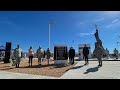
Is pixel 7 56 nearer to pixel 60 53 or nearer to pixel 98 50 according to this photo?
pixel 60 53

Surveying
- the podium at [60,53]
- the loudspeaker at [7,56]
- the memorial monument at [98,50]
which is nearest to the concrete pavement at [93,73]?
the memorial monument at [98,50]

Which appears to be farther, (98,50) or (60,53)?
(60,53)

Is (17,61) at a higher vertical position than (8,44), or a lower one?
lower

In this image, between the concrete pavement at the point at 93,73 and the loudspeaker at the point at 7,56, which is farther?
the loudspeaker at the point at 7,56

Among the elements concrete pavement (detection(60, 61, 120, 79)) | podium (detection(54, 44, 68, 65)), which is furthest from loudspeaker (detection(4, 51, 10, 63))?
concrete pavement (detection(60, 61, 120, 79))

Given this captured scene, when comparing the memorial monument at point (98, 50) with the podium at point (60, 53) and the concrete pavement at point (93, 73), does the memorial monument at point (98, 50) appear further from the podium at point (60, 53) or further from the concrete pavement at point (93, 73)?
the podium at point (60, 53)

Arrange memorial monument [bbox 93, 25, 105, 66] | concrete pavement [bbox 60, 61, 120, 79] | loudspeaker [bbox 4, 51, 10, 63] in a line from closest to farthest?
concrete pavement [bbox 60, 61, 120, 79] < memorial monument [bbox 93, 25, 105, 66] < loudspeaker [bbox 4, 51, 10, 63]

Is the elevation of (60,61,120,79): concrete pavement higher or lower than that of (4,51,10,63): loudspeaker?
lower

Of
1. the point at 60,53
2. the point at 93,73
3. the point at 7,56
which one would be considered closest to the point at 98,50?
the point at 93,73

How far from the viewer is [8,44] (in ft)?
76.6

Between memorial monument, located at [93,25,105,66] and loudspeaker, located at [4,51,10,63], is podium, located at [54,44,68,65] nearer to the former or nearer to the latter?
memorial monument, located at [93,25,105,66]
